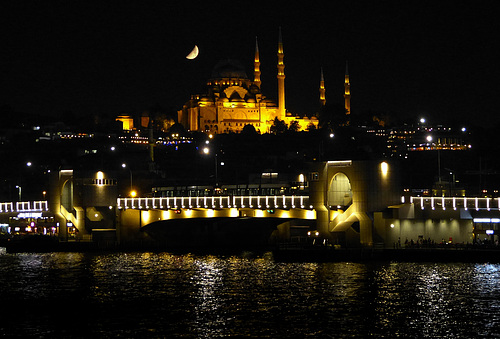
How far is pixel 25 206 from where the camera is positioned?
120 metres

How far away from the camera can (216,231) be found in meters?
118

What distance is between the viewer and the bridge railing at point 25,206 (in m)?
118

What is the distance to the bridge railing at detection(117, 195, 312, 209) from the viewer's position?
9714 cm

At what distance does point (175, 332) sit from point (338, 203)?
1552 inches

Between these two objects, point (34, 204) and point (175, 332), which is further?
point (34, 204)

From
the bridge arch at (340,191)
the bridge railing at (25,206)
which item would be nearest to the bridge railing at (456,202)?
the bridge arch at (340,191)

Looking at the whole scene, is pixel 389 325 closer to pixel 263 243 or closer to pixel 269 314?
pixel 269 314

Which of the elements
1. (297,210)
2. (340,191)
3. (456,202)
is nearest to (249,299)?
(456,202)

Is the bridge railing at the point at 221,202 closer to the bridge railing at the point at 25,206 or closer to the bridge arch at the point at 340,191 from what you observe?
the bridge arch at the point at 340,191

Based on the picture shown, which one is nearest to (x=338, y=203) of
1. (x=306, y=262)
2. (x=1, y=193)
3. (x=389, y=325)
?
(x=306, y=262)

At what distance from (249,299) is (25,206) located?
2376 inches

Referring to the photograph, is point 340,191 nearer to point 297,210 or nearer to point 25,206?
point 297,210

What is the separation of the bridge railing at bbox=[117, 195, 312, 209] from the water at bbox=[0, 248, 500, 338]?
9.79 meters

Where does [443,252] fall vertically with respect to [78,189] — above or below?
below
